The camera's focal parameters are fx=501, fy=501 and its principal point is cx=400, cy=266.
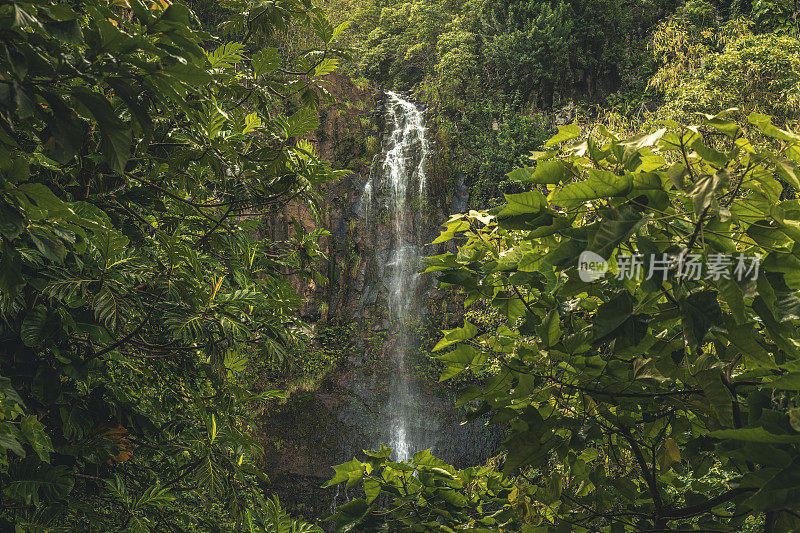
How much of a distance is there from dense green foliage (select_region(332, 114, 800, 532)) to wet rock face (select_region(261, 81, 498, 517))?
26.3ft

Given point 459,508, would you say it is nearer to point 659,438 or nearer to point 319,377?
point 659,438

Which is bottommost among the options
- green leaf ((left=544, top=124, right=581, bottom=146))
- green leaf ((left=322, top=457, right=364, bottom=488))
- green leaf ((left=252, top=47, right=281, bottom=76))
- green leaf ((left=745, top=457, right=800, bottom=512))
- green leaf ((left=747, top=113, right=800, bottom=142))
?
green leaf ((left=322, top=457, right=364, bottom=488))

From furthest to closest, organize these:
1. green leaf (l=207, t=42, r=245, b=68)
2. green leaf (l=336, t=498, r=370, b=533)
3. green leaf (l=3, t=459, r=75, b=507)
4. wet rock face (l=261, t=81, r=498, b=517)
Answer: wet rock face (l=261, t=81, r=498, b=517) < green leaf (l=207, t=42, r=245, b=68) < green leaf (l=3, t=459, r=75, b=507) < green leaf (l=336, t=498, r=370, b=533)

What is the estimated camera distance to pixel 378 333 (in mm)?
10820

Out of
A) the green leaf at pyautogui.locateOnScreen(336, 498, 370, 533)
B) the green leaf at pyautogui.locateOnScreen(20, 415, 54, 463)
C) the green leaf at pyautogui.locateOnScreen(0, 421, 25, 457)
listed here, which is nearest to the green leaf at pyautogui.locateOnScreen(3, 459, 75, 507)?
the green leaf at pyautogui.locateOnScreen(20, 415, 54, 463)

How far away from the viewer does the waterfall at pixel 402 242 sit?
1019cm

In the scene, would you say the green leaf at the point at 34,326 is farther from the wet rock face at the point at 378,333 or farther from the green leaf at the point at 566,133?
the wet rock face at the point at 378,333

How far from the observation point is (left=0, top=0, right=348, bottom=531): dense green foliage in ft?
2.95

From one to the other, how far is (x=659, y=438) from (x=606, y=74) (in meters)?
11.7

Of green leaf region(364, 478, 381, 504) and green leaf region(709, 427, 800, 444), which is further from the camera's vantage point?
green leaf region(364, 478, 381, 504)

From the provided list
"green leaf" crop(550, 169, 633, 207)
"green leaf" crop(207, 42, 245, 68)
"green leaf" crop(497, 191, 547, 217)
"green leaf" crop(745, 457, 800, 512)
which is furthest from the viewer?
"green leaf" crop(207, 42, 245, 68)

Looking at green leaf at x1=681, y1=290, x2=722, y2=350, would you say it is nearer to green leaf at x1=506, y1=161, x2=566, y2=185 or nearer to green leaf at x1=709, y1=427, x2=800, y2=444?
green leaf at x1=709, y1=427, x2=800, y2=444

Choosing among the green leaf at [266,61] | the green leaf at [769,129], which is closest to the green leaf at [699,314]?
the green leaf at [769,129]

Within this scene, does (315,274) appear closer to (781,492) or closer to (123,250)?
(123,250)
